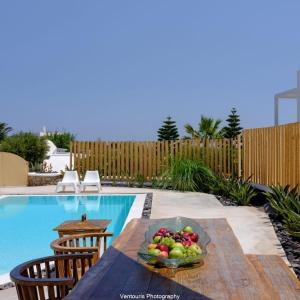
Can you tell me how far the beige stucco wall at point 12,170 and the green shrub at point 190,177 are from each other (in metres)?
5.57

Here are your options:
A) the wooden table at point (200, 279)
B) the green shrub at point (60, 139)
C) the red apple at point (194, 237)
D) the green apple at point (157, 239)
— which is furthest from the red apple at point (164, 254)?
the green shrub at point (60, 139)

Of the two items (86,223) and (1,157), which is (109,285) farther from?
(1,157)

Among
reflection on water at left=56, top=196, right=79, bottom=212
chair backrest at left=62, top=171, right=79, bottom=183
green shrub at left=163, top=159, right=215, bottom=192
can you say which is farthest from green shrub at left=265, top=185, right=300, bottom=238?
chair backrest at left=62, top=171, right=79, bottom=183

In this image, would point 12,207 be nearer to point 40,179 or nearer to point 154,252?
point 40,179

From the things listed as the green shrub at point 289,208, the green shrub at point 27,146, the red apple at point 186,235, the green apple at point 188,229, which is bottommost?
the green shrub at point 289,208

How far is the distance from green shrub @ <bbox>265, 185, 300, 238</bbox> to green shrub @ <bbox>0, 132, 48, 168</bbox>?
44.0ft

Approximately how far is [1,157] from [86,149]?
2.97m

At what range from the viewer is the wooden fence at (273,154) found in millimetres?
9180

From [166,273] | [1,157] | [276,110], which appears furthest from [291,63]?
[166,273]

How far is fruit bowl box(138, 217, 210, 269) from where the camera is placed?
2564mm

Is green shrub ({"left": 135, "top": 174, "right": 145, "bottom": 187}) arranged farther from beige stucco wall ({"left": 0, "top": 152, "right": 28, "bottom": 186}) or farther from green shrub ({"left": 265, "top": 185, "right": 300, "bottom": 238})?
green shrub ({"left": 265, "top": 185, "right": 300, "bottom": 238})

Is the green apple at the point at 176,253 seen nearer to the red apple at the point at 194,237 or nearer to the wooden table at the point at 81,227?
the red apple at the point at 194,237

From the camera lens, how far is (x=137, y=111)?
28.9 meters

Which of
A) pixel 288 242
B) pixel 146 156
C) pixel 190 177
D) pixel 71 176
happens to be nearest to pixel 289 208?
pixel 288 242
